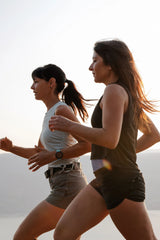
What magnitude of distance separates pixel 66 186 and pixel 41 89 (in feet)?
2.59

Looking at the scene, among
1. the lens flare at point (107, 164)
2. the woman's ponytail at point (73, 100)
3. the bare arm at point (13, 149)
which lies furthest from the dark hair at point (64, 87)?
the lens flare at point (107, 164)

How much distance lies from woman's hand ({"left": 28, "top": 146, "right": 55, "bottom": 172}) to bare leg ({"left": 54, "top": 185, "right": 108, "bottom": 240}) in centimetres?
58

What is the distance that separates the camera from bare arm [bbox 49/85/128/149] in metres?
2.02

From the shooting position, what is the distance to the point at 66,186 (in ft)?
9.64

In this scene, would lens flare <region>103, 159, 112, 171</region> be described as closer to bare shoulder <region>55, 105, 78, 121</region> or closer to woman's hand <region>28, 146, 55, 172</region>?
woman's hand <region>28, 146, 55, 172</region>

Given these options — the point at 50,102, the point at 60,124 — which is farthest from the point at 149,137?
the point at 50,102

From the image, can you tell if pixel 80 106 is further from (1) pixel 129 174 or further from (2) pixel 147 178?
(2) pixel 147 178

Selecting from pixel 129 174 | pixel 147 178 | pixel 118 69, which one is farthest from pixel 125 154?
pixel 147 178

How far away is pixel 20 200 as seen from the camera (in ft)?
102

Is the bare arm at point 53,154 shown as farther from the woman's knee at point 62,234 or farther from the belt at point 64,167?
the woman's knee at point 62,234

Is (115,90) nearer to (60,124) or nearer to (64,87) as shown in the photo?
(60,124)

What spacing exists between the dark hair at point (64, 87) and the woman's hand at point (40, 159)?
24.9 inches

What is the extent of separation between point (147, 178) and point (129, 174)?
Answer: 105 feet

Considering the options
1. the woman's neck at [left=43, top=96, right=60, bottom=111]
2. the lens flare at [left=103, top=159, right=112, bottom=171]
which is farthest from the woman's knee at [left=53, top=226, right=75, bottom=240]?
the woman's neck at [left=43, top=96, right=60, bottom=111]
